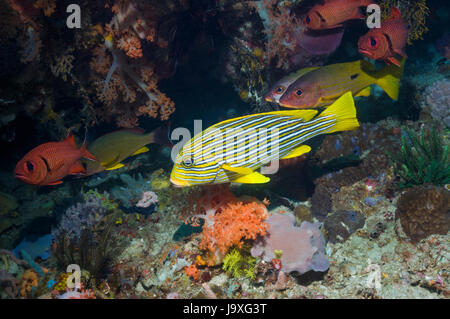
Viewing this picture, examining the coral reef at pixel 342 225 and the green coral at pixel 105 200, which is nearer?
the coral reef at pixel 342 225

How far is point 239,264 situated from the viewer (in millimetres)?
2760

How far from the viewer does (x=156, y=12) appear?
12.0 feet

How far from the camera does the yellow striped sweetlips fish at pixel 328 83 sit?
3449 millimetres

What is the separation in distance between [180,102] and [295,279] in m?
4.53

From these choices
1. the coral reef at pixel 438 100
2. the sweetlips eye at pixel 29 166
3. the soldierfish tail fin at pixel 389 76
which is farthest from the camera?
the coral reef at pixel 438 100

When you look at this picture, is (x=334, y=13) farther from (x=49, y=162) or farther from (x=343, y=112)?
(x=49, y=162)

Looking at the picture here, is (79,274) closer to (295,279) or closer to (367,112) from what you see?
(295,279)

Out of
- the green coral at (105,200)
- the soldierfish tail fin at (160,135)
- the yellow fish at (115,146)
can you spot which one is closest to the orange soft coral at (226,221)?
the soldierfish tail fin at (160,135)

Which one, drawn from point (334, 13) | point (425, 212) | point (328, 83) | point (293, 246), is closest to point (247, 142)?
point (293, 246)

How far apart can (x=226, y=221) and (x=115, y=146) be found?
2338mm

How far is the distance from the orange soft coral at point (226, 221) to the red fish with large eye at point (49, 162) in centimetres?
193

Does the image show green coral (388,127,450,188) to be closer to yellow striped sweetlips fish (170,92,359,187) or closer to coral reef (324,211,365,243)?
coral reef (324,211,365,243)

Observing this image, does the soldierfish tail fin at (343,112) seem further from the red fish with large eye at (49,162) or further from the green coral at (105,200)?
the green coral at (105,200)
